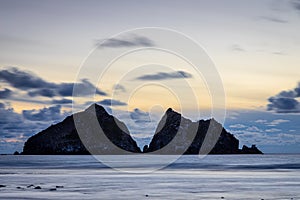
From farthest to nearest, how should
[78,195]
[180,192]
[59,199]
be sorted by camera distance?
[180,192] < [78,195] < [59,199]

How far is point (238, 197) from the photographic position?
2329 inches

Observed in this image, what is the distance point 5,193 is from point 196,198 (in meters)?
21.4

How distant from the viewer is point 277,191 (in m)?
66.9

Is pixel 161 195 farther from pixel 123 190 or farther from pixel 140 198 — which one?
pixel 123 190

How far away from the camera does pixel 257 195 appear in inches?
2434

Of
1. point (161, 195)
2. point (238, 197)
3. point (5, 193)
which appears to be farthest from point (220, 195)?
point (5, 193)

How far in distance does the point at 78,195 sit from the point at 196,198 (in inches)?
517

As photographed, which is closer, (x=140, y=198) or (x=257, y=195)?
(x=140, y=198)

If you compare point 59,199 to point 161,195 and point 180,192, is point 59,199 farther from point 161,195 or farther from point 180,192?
point 180,192

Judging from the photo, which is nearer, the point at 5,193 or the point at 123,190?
the point at 5,193

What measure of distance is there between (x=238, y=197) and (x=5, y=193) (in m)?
25.9

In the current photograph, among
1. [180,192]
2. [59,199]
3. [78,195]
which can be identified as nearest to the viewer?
A: [59,199]

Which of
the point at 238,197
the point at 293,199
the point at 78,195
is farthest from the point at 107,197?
the point at 293,199

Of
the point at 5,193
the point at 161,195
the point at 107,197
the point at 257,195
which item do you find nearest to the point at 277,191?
the point at 257,195
